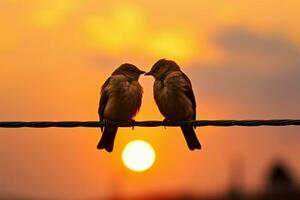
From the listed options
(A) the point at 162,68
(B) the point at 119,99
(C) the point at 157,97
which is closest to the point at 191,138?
(C) the point at 157,97

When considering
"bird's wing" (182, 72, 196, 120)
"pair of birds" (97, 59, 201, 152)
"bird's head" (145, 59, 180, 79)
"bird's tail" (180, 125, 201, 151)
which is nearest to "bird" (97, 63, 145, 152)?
"pair of birds" (97, 59, 201, 152)

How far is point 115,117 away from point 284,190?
27568mm

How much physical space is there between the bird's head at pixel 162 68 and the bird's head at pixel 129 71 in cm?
12

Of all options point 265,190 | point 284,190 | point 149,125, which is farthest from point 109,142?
point 265,190

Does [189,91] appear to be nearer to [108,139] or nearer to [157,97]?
[157,97]

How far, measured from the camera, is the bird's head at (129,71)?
11.9 m

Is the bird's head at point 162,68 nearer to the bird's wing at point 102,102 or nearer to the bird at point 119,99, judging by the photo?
the bird at point 119,99

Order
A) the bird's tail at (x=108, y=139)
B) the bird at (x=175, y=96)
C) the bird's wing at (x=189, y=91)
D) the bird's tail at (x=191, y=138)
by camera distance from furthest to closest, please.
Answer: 1. the bird's tail at (x=108, y=139)
2. the bird's tail at (x=191, y=138)
3. the bird's wing at (x=189, y=91)
4. the bird at (x=175, y=96)

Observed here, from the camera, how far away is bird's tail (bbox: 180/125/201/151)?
11.8 m

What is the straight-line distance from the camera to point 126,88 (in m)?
11.5

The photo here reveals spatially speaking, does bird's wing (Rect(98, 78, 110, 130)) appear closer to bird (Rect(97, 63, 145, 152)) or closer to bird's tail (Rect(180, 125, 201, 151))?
bird (Rect(97, 63, 145, 152))

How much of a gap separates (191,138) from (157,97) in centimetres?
76

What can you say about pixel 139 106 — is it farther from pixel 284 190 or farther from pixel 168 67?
pixel 284 190

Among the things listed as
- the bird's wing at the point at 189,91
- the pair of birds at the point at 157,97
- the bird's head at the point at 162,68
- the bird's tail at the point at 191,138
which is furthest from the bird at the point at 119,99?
the bird's tail at the point at 191,138
